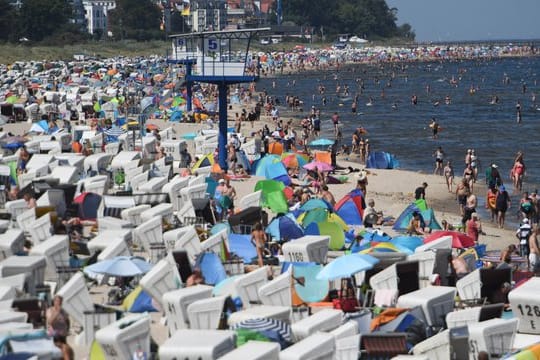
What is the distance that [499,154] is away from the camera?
33656mm

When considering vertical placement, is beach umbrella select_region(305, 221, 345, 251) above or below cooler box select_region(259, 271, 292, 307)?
below

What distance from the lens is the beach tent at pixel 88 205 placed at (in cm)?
1767

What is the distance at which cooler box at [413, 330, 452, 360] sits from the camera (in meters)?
10.3

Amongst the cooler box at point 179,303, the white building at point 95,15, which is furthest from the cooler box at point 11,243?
the white building at point 95,15

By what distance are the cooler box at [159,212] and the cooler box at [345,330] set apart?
632 cm

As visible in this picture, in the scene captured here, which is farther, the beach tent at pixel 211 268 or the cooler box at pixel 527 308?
the beach tent at pixel 211 268

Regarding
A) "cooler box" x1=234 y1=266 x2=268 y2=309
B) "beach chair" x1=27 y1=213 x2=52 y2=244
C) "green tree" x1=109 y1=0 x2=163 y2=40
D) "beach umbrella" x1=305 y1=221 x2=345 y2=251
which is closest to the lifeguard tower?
"beach umbrella" x1=305 y1=221 x2=345 y2=251

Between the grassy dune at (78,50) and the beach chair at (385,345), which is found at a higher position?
the beach chair at (385,345)

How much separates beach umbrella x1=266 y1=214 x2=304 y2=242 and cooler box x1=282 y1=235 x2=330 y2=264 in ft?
5.67

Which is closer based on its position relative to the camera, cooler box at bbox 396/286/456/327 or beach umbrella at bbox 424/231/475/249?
cooler box at bbox 396/286/456/327

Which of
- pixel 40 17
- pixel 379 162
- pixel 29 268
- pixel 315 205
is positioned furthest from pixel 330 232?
pixel 40 17

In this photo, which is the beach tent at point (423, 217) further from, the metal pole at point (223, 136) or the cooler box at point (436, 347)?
the cooler box at point (436, 347)

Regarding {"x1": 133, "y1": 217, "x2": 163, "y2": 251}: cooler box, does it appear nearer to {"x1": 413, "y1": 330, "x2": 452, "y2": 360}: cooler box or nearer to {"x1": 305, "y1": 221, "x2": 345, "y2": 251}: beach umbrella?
{"x1": 305, "y1": 221, "x2": 345, "y2": 251}: beach umbrella

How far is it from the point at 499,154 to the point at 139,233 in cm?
2047
